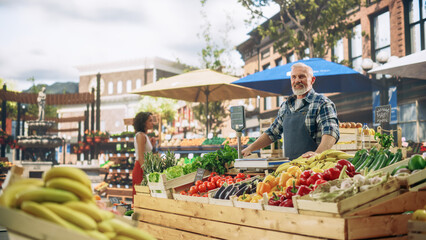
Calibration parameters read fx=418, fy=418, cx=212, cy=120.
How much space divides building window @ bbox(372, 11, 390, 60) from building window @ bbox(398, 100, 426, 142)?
2299mm

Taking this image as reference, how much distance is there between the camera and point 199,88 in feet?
41.8

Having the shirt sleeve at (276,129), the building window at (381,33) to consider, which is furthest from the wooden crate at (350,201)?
the building window at (381,33)

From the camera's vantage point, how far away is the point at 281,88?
10766 mm

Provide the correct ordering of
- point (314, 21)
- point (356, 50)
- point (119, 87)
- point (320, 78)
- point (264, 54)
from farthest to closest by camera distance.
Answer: point (119, 87), point (264, 54), point (356, 50), point (314, 21), point (320, 78)

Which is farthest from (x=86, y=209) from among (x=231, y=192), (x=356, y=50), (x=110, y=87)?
(x=110, y=87)

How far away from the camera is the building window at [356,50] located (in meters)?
16.0

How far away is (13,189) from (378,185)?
2.15m

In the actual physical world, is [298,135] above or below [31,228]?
above

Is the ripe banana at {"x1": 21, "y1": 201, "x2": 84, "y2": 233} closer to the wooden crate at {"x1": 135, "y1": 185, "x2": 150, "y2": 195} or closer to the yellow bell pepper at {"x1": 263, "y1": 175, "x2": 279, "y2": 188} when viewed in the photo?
the yellow bell pepper at {"x1": 263, "y1": 175, "x2": 279, "y2": 188}

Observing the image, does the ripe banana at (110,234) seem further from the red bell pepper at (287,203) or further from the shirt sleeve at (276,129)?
the shirt sleeve at (276,129)

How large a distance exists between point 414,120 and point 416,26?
2.99 m

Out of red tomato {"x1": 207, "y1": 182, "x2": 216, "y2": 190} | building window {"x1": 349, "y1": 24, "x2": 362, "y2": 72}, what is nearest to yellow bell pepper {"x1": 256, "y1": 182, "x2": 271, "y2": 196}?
red tomato {"x1": 207, "y1": 182, "x2": 216, "y2": 190}

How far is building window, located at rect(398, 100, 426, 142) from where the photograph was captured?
12.6 meters

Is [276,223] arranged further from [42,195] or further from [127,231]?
[42,195]
